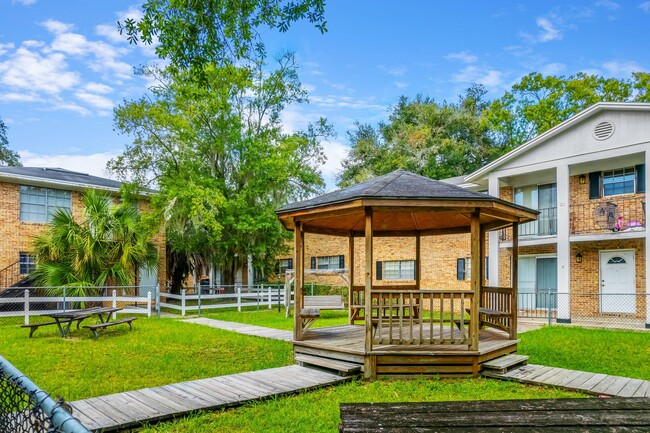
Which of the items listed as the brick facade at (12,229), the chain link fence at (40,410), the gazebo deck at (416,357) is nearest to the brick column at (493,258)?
the gazebo deck at (416,357)

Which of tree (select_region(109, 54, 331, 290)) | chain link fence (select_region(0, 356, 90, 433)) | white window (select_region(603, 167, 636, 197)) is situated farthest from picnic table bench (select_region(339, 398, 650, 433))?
tree (select_region(109, 54, 331, 290))

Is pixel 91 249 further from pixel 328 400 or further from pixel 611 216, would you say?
pixel 611 216

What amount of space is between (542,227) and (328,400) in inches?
553

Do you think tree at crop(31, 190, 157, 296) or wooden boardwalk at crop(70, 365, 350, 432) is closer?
wooden boardwalk at crop(70, 365, 350, 432)

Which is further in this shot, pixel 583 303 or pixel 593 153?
pixel 583 303

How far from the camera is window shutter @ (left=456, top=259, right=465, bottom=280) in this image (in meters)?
18.5

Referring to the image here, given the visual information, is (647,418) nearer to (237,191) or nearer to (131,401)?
(131,401)

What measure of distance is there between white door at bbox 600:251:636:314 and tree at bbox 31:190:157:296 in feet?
52.6

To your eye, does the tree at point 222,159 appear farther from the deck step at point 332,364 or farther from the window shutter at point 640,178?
the window shutter at point 640,178

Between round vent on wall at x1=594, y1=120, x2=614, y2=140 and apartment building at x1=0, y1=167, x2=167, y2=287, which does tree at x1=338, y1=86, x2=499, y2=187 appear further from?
apartment building at x1=0, y1=167, x2=167, y2=287

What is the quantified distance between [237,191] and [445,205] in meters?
14.9

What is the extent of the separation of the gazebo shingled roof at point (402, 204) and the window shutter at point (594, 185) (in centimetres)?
876

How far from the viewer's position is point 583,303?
16.2m

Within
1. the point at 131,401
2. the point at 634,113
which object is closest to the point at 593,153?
the point at 634,113
